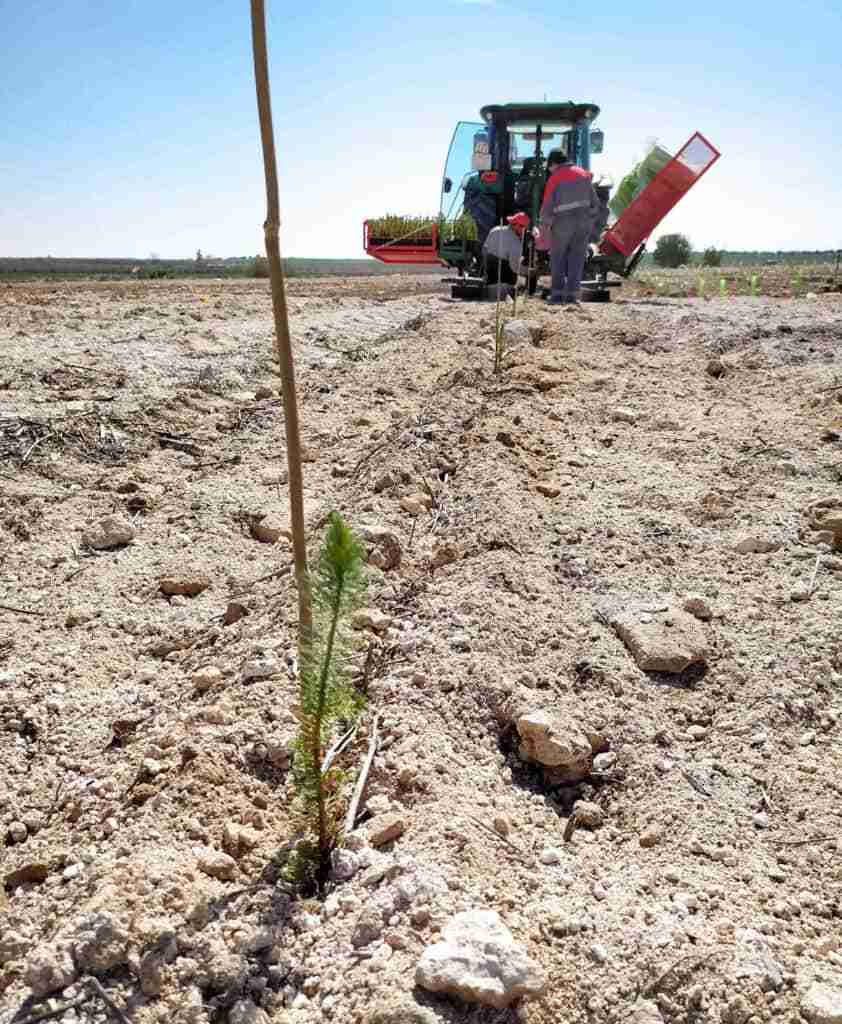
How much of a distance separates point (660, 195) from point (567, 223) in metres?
2.70

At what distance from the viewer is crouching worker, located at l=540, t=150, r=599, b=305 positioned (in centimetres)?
859

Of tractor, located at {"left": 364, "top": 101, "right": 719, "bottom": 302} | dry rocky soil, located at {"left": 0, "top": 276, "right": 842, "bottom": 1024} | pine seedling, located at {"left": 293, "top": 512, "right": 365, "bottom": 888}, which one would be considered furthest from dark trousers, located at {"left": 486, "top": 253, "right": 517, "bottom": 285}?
pine seedling, located at {"left": 293, "top": 512, "right": 365, "bottom": 888}

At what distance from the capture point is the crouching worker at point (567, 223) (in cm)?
859

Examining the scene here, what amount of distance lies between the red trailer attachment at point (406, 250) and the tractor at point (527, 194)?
1 centimetres

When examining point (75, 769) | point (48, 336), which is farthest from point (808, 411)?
point (48, 336)

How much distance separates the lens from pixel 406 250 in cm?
1152

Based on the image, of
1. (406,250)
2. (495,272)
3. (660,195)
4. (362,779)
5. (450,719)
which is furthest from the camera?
(406,250)

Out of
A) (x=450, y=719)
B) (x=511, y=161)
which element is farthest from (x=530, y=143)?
(x=450, y=719)

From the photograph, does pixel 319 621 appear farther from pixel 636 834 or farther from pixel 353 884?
pixel 636 834

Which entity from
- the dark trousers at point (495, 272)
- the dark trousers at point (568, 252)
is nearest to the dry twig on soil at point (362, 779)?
the dark trousers at point (568, 252)

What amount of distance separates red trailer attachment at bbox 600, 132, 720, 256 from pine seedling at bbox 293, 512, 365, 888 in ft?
34.9

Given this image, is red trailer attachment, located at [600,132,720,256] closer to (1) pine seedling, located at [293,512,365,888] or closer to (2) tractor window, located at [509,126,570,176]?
(2) tractor window, located at [509,126,570,176]

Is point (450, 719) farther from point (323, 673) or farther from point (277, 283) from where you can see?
→ point (277, 283)

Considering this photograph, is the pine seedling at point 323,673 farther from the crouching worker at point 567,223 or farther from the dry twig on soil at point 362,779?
the crouching worker at point 567,223
